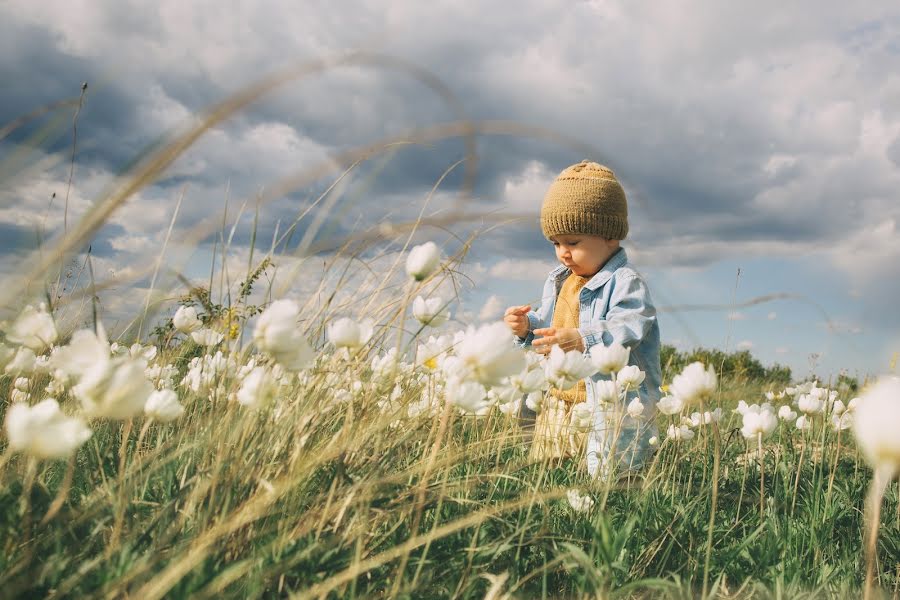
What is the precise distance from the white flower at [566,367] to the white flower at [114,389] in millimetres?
1159

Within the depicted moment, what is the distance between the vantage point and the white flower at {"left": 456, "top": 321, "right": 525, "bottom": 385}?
4.59ft

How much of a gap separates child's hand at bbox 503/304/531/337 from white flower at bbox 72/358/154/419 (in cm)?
Answer: 239

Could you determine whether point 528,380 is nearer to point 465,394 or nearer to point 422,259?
point 465,394

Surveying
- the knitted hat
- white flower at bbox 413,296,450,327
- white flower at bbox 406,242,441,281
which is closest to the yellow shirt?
the knitted hat

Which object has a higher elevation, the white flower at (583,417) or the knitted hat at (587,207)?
the knitted hat at (587,207)

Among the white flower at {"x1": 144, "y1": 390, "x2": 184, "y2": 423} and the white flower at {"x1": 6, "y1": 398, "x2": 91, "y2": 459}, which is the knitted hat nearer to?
the white flower at {"x1": 144, "y1": 390, "x2": 184, "y2": 423}

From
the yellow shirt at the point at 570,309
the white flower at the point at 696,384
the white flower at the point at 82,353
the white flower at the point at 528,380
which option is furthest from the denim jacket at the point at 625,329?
the white flower at the point at 82,353

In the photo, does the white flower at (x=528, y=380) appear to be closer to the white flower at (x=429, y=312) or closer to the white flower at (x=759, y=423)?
the white flower at (x=429, y=312)

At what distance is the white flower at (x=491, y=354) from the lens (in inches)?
55.1

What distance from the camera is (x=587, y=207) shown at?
3.62 m

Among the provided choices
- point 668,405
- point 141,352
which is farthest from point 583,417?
point 141,352

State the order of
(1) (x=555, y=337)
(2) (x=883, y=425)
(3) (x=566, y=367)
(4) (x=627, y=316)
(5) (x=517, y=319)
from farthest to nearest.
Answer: (5) (x=517, y=319) < (4) (x=627, y=316) < (1) (x=555, y=337) < (3) (x=566, y=367) < (2) (x=883, y=425)

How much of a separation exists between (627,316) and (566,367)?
1365 mm

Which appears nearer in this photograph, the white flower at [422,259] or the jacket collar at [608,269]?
the white flower at [422,259]
